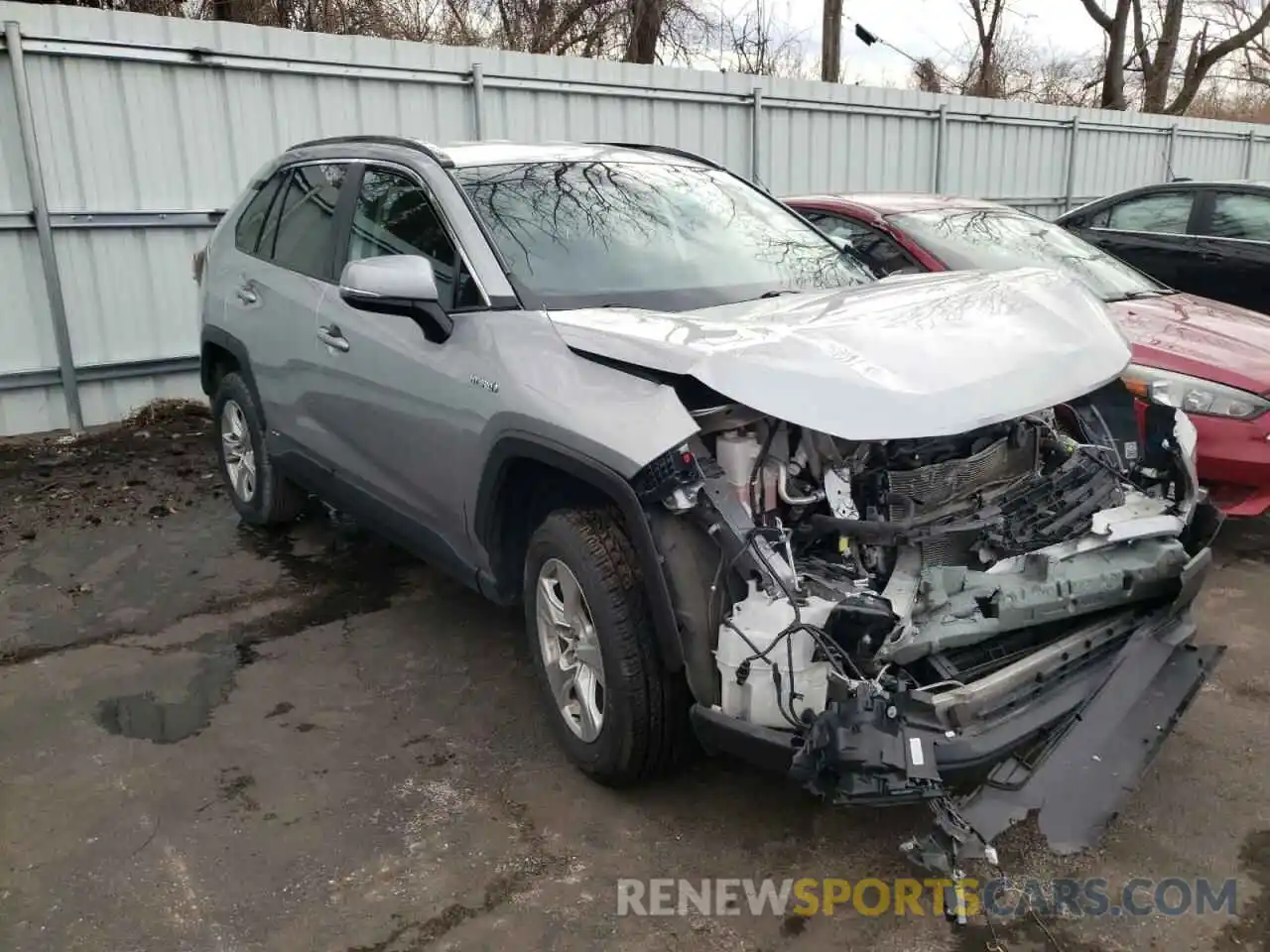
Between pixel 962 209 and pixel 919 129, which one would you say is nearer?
pixel 962 209

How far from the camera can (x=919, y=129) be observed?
39.8 ft

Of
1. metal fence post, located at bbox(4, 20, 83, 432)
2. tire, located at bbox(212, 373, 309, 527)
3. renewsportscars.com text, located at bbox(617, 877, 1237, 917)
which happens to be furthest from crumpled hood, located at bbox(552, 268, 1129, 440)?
metal fence post, located at bbox(4, 20, 83, 432)

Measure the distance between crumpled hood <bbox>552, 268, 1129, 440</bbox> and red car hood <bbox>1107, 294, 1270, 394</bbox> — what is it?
158cm

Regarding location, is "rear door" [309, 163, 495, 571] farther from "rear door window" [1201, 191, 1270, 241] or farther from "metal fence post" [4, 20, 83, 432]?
"rear door window" [1201, 191, 1270, 241]

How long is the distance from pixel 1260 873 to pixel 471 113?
25.2ft

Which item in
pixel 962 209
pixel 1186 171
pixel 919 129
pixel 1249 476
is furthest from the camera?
pixel 1186 171

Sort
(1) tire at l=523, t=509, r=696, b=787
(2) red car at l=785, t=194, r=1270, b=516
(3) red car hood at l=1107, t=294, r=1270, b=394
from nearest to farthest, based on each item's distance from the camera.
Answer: (1) tire at l=523, t=509, r=696, b=787 < (2) red car at l=785, t=194, r=1270, b=516 < (3) red car hood at l=1107, t=294, r=1270, b=394

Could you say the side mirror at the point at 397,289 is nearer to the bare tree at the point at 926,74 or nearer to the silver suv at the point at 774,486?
the silver suv at the point at 774,486

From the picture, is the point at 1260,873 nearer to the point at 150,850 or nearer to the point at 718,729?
the point at 718,729

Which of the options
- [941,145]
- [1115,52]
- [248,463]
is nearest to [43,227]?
[248,463]

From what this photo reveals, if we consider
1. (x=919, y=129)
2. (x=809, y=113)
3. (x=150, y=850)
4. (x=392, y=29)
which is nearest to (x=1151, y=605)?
(x=150, y=850)

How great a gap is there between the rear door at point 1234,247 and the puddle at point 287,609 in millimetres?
6631

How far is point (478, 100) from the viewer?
845 cm

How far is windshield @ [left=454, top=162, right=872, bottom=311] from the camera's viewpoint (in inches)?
137
